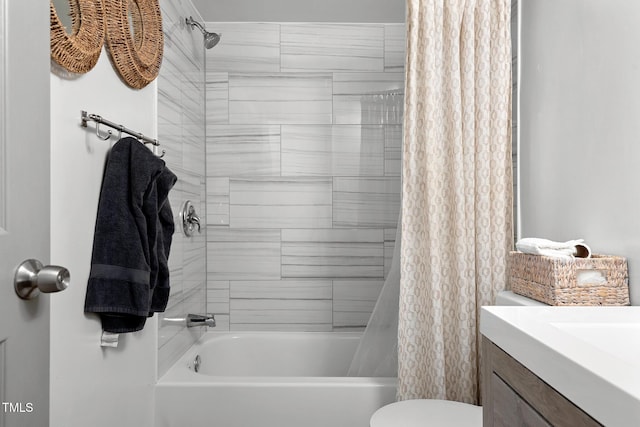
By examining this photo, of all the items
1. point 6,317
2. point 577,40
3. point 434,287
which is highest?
point 577,40

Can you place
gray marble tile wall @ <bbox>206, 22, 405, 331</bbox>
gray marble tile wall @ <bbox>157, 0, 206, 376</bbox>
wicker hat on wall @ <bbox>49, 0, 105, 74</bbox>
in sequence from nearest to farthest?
wicker hat on wall @ <bbox>49, 0, 105, 74</bbox>, gray marble tile wall @ <bbox>157, 0, 206, 376</bbox>, gray marble tile wall @ <bbox>206, 22, 405, 331</bbox>

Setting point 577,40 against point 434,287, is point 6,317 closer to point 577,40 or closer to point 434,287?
point 434,287

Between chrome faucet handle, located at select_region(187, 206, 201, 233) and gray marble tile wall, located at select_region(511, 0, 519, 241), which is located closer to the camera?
gray marble tile wall, located at select_region(511, 0, 519, 241)

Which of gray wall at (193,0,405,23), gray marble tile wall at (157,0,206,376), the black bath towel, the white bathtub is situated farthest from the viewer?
gray wall at (193,0,405,23)

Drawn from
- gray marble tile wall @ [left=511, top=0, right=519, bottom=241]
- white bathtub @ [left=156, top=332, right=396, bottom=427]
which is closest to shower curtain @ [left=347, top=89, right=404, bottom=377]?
white bathtub @ [left=156, top=332, right=396, bottom=427]

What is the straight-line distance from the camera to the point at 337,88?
107 inches

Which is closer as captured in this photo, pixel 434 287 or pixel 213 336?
pixel 434 287

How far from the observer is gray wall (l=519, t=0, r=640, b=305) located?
129cm

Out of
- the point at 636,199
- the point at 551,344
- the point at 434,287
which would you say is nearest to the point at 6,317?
the point at 551,344

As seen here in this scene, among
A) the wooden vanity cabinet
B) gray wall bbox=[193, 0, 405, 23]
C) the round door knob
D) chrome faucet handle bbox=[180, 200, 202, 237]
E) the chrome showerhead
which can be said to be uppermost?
gray wall bbox=[193, 0, 405, 23]

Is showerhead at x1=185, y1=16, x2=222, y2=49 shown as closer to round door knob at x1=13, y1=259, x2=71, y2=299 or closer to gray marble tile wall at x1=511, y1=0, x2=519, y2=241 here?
gray marble tile wall at x1=511, y1=0, x2=519, y2=241

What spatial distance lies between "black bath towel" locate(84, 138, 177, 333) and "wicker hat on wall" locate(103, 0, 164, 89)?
294mm

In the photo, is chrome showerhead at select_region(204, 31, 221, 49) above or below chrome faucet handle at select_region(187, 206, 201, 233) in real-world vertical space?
above

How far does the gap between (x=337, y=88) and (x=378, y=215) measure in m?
0.81
